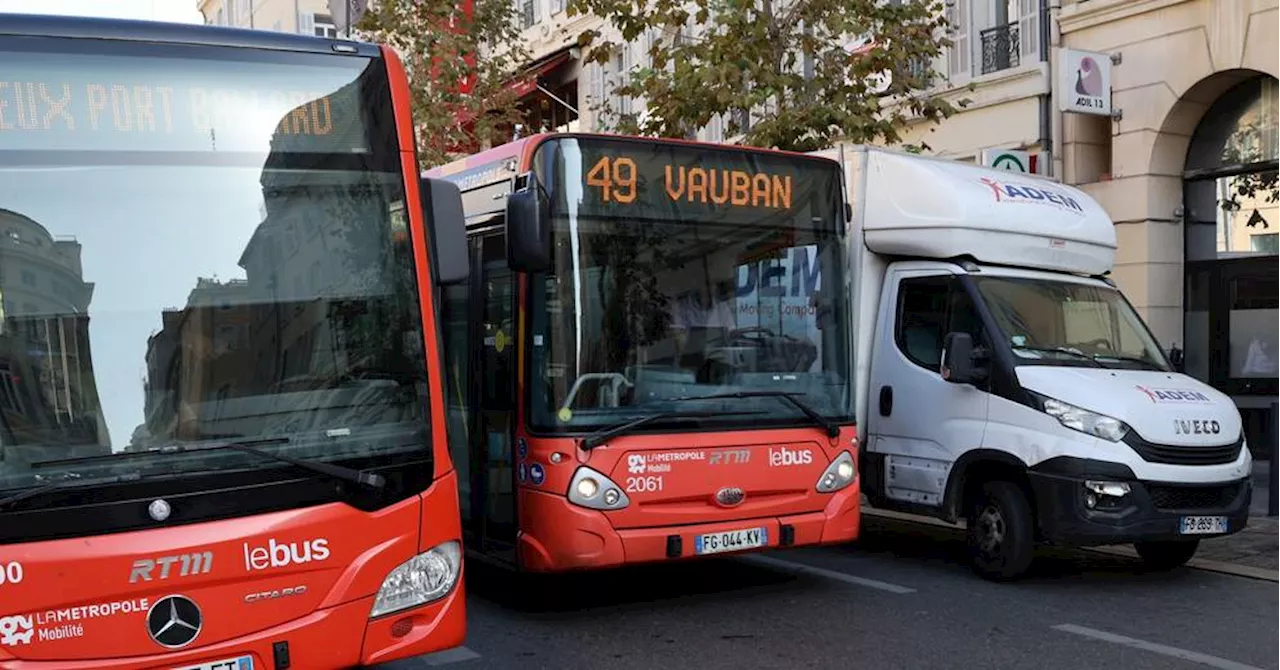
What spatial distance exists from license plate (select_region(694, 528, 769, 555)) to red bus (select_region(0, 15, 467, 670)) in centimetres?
243

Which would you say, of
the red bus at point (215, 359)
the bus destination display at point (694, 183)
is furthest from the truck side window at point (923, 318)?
the red bus at point (215, 359)

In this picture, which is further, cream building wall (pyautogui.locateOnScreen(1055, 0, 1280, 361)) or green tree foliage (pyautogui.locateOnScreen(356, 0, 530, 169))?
green tree foliage (pyautogui.locateOnScreen(356, 0, 530, 169))

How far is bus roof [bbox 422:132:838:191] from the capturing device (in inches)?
285

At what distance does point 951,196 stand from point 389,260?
4.97 meters

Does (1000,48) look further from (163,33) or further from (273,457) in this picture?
(273,457)

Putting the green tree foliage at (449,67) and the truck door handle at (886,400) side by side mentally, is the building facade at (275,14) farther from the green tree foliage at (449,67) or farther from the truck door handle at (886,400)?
the truck door handle at (886,400)

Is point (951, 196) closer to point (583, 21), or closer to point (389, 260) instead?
point (389, 260)

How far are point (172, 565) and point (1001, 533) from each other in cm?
568

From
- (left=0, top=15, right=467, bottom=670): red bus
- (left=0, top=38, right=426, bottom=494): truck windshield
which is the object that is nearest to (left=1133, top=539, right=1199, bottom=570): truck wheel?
(left=0, top=15, right=467, bottom=670): red bus

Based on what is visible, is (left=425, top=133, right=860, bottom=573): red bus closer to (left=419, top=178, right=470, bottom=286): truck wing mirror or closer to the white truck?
the white truck

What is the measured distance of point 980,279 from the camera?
887 cm

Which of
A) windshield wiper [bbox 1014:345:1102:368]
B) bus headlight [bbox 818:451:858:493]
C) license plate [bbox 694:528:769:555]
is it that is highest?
windshield wiper [bbox 1014:345:1102:368]

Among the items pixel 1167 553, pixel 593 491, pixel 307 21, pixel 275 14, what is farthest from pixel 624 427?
pixel 275 14

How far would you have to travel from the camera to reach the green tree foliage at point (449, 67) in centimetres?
2261
